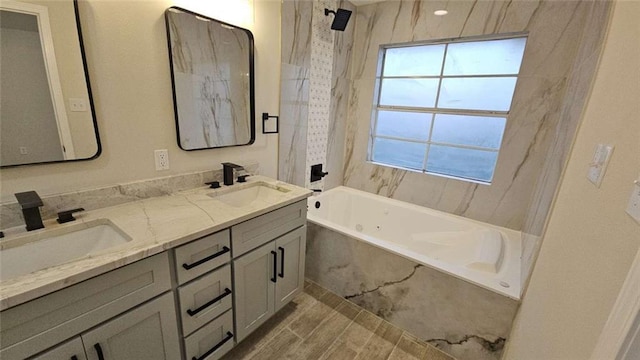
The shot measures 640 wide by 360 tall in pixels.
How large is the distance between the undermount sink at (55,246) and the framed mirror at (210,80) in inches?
23.6

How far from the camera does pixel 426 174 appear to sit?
2492 mm

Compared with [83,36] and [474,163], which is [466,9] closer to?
[474,163]

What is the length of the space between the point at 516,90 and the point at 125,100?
8.47 ft

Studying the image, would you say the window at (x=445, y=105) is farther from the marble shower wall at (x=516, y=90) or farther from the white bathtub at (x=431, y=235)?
the white bathtub at (x=431, y=235)

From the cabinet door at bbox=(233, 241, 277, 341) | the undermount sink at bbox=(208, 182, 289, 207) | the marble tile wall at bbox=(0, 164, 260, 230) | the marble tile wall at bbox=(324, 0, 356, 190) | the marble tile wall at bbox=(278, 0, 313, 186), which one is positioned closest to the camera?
the marble tile wall at bbox=(0, 164, 260, 230)

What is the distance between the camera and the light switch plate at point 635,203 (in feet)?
1.65

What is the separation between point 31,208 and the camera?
990 mm

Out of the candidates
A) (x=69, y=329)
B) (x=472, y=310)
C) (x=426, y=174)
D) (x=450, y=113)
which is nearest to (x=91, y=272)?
(x=69, y=329)

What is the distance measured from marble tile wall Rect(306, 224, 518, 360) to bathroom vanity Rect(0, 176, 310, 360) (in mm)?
416

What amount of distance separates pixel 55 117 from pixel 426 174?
2.57 metres

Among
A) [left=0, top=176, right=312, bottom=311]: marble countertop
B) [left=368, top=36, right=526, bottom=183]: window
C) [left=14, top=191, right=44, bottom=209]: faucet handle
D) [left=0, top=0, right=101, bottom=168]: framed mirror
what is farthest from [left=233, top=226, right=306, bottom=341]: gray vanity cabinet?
[left=368, top=36, right=526, bottom=183]: window

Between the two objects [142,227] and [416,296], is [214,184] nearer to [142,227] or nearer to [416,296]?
[142,227]

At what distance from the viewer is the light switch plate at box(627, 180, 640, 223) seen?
1.65 ft

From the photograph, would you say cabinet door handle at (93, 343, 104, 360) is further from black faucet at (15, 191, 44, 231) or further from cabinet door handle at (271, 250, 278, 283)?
cabinet door handle at (271, 250, 278, 283)
